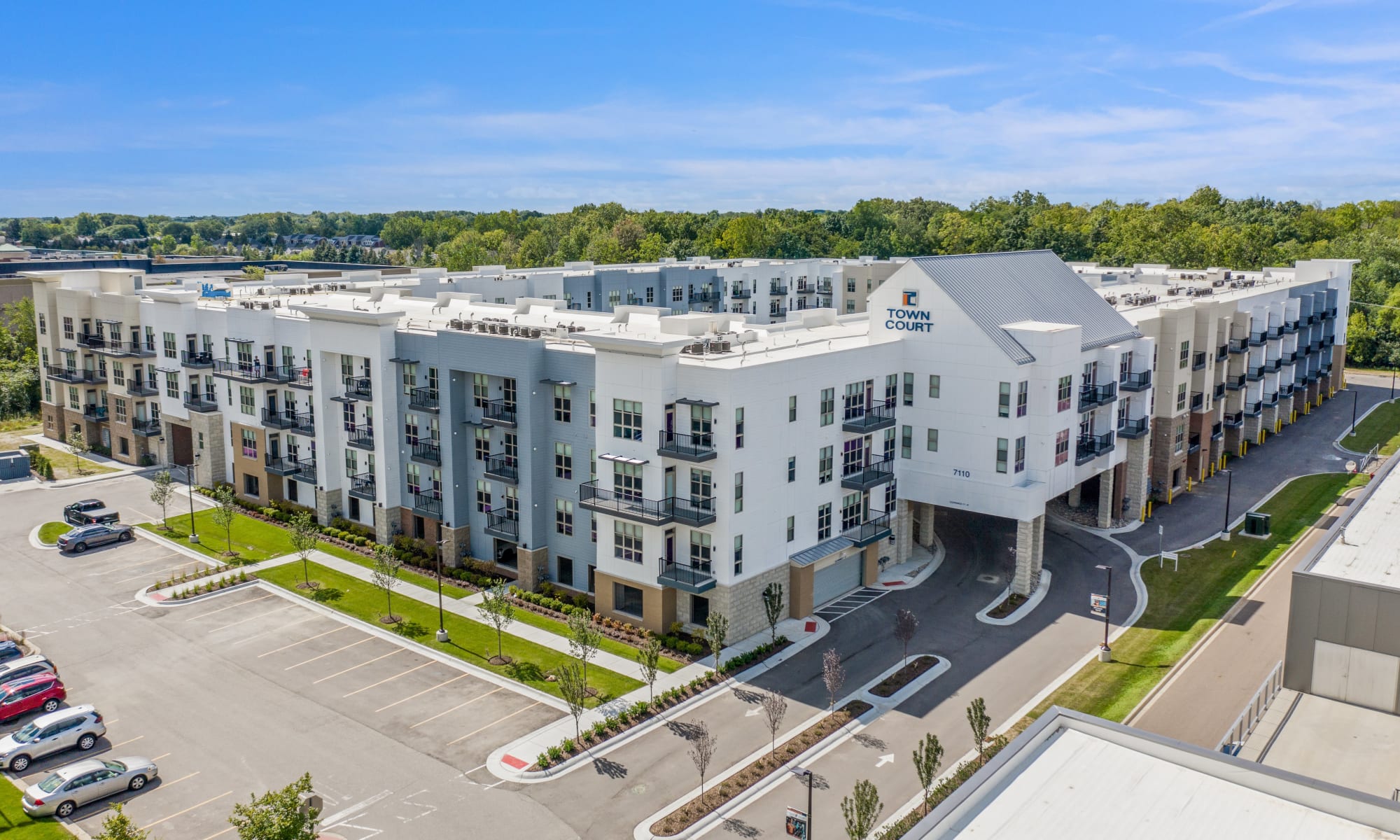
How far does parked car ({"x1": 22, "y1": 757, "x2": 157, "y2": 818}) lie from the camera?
116 feet

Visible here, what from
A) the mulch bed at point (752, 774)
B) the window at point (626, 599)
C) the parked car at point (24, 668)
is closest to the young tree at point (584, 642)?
the window at point (626, 599)

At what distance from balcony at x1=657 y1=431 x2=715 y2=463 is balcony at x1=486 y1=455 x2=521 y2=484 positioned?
430 inches

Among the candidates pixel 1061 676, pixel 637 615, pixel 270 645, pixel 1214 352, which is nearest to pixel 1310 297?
pixel 1214 352

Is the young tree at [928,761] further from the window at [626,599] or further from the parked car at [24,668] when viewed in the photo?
the parked car at [24,668]

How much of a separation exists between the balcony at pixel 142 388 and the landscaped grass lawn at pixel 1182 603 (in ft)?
232

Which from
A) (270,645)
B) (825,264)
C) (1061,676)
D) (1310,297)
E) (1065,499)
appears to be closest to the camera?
(1061,676)

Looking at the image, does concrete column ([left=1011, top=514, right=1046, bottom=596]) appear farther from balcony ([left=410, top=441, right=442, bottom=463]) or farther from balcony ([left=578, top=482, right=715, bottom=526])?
balcony ([left=410, top=441, right=442, bottom=463])

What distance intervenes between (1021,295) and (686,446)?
82.3 feet

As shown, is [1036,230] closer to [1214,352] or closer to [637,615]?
[1214,352]

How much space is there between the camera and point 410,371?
61.8 metres

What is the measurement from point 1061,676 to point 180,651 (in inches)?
1637

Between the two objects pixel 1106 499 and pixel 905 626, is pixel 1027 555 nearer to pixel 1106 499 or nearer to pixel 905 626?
pixel 905 626

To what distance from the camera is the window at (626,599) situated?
5256 cm

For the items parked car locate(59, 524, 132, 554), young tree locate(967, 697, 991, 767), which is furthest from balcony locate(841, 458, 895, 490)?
parked car locate(59, 524, 132, 554)
